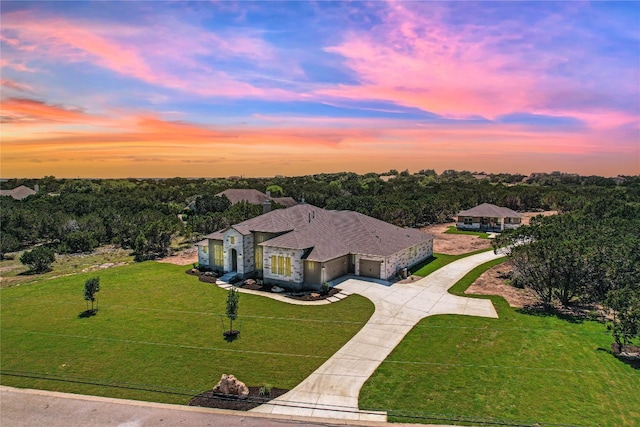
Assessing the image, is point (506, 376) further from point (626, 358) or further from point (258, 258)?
point (258, 258)

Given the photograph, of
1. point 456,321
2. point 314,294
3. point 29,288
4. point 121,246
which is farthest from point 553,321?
point 121,246

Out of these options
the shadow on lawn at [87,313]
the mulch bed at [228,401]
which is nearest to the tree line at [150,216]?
the shadow on lawn at [87,313]

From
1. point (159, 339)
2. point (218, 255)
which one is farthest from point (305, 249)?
point (159, 339)

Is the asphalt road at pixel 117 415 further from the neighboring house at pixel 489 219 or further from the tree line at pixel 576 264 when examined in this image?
the neighboring house at pixel 489 219

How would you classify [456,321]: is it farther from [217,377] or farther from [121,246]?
[121,246]

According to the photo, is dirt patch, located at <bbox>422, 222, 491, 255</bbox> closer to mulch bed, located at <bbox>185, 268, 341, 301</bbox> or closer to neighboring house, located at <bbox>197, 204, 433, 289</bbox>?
neighboring house, located at <bbox>197, 204, 433, 289</bbox>
